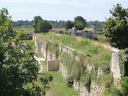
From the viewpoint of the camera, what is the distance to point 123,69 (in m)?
14.0

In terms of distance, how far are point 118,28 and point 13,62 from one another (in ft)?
28.0

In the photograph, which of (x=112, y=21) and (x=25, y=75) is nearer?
(x=25, y=75)

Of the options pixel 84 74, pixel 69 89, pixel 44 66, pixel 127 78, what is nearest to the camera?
pixel 127 78

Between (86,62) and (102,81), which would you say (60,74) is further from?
(102,81)

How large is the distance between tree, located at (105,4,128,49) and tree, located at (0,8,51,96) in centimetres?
673

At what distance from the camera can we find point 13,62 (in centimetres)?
846

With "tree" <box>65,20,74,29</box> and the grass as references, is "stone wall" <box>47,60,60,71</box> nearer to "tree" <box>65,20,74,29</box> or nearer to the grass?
the grass

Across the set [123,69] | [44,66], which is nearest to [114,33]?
[123,69]

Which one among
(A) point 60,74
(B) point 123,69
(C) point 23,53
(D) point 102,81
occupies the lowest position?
(A) point 60,74

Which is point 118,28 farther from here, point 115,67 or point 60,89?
point 60,89

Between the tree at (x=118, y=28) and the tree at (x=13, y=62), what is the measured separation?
6730 mm

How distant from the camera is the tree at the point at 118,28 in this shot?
15625 millimetres

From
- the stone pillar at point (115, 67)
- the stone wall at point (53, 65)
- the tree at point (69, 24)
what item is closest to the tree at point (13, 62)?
the stone pillar at point (115, 67)

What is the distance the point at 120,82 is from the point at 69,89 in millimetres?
7191
